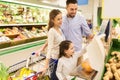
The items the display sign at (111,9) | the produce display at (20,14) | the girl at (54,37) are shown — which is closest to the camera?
the display sign at (111,9)

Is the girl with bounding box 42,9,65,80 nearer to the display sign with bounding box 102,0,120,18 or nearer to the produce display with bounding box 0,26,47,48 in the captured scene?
the display sign with bounding box 102,0,120,18

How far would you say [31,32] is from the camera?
5766 millimetres

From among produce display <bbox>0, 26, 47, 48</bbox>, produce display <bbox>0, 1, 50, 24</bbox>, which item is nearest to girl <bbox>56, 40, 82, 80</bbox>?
produce display <bbox>0, 26, 47, 48</bbox>

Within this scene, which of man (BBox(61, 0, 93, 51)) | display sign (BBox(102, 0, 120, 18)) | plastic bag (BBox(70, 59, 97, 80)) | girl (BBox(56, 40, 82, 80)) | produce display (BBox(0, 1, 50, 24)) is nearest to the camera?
plastic bag (BBox(70, 59, 97, 80))

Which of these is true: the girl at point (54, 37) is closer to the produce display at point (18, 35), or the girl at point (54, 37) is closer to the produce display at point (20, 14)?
the produce display at point (18, 35)

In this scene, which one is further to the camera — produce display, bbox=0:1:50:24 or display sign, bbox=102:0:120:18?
produce display, bbox=0:1:50:24

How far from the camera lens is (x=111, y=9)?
4.48ft

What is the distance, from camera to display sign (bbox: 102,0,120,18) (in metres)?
1.34

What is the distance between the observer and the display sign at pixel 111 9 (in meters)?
1.34

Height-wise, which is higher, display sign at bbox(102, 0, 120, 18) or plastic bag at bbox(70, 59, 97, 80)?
display sign at bbox(102, 0, 120, 18)

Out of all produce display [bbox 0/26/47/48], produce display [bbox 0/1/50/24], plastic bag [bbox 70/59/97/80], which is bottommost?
produce display [bbox 0/26/47/48]

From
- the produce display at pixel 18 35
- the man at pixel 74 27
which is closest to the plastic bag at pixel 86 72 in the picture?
the man at pixel 74 27

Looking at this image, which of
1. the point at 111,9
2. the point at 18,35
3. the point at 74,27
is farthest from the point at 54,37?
the point at 18,35

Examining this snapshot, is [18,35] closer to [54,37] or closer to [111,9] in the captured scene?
[54,37]
